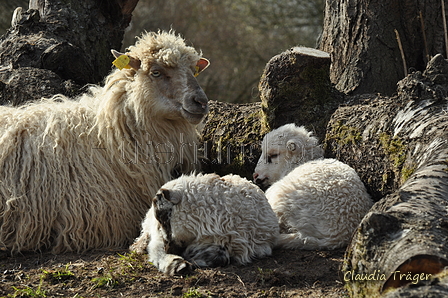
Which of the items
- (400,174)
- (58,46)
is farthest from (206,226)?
(58,46)

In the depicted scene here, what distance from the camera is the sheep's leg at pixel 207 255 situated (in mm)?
3926

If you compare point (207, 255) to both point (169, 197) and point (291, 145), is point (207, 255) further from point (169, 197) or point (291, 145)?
point (291, 145)

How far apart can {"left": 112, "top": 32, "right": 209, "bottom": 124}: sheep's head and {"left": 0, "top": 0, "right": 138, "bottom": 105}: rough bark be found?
77.6 inches

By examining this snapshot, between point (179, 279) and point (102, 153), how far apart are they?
77.1 inches

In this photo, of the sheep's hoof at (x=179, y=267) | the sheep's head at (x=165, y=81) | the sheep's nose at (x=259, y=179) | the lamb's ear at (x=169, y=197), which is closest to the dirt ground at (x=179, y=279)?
the sheep's hoof at (x=179, y=267)

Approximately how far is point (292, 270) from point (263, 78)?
285cm

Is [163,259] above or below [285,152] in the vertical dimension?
below

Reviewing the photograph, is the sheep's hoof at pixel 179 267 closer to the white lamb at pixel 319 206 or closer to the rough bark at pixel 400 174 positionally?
the white lamb at pixel 319 206

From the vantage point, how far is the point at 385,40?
6656 mm

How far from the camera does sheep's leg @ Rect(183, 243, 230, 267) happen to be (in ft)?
12.9

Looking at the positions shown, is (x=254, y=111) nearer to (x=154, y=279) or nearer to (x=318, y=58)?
(x=318, y=58)

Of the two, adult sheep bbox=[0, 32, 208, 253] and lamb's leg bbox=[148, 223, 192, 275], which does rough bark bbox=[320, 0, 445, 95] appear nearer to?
adult sheep bbox=[0, 32, 208, 253]

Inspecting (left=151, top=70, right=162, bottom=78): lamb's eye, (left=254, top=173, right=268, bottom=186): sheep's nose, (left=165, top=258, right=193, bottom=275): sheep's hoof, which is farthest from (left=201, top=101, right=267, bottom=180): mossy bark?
(left=165, top=258, right=193, bottom=275): sheep's hoof

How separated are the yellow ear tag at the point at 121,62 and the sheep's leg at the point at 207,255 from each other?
2126mm
